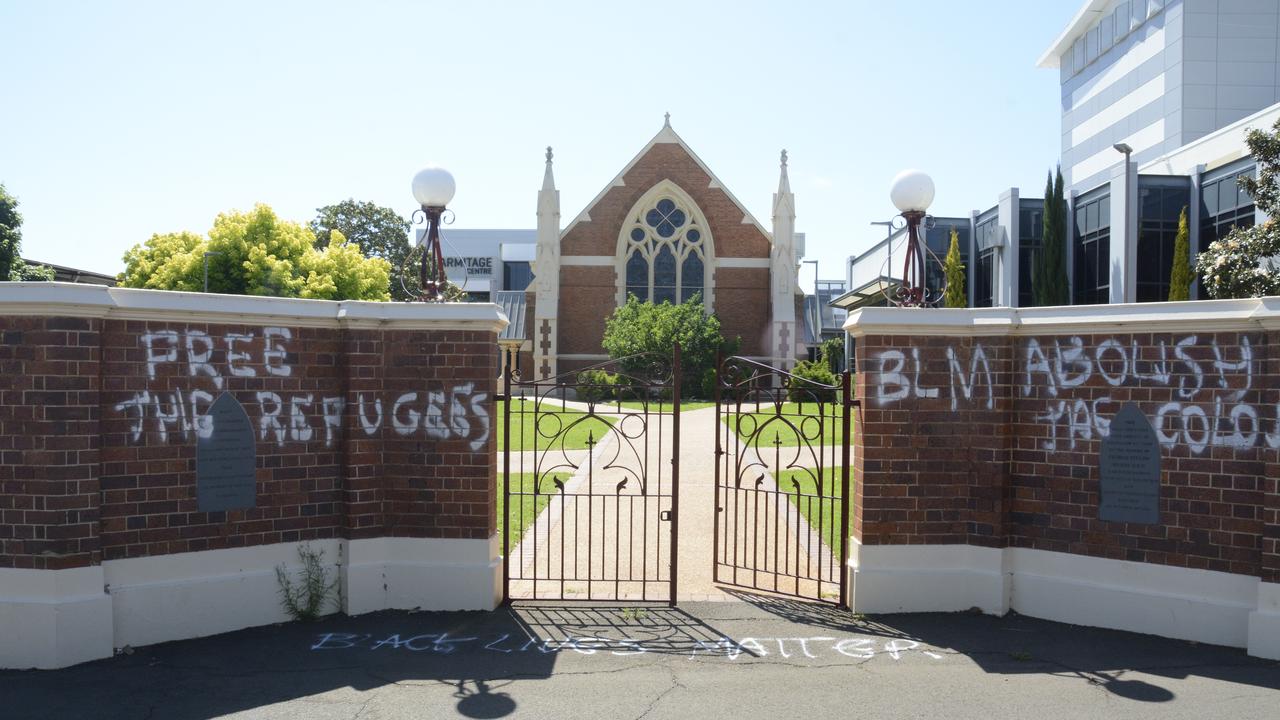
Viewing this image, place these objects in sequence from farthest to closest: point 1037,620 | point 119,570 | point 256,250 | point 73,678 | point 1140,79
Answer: point 1140,79 < point 256,250 < point 1037,620 < point 119,570 < point 73,678

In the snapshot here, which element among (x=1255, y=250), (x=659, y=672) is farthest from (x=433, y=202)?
(x=1255, y=250)

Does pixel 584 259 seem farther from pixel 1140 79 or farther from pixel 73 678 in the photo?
pixel 73 678

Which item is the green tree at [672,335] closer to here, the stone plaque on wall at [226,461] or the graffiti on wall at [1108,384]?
the graffiti on wall at [1108,384]

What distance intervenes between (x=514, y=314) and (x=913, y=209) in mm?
40406

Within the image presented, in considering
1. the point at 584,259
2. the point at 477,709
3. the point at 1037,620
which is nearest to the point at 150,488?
the point at 477,709

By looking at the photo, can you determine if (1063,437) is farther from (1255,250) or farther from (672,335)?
(672,335)

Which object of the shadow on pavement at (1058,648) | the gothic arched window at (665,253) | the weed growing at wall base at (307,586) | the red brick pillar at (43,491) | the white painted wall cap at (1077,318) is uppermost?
the gothic arched window at (665,253)

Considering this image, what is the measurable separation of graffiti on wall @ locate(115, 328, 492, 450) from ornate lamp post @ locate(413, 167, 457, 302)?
106 cm

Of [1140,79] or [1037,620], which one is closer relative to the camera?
[1037,620]

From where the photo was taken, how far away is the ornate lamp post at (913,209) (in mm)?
7016

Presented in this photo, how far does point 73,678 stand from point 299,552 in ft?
5.31

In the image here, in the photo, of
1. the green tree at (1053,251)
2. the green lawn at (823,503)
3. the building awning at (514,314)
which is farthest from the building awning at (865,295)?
the green lawn at (823,503)

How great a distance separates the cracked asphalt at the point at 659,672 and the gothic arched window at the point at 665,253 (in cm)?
3373

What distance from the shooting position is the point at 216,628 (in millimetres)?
6148
